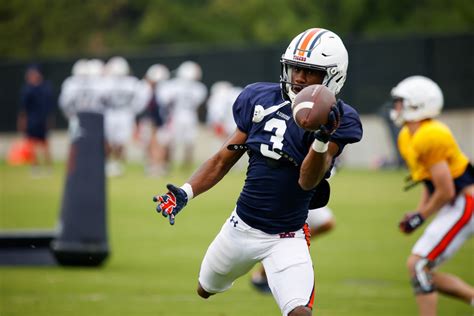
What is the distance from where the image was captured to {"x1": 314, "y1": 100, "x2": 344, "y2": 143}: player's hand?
5.31m

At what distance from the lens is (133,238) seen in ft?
44.7

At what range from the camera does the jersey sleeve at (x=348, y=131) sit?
5695 millimetres

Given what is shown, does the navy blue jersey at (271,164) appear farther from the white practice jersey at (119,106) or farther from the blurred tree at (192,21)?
the blurred tree at (192,21)

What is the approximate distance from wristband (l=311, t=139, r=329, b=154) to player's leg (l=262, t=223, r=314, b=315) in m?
0.78

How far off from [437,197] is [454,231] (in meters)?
0.36

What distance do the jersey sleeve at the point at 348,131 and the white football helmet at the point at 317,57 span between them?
197 millimetres

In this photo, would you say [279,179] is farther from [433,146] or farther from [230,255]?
[433,146]

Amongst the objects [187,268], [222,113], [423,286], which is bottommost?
[222,113]

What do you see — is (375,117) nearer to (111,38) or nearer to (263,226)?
(111,38)

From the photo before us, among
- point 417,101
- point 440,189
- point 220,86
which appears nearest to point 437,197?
point 440,189

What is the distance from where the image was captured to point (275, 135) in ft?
19.5

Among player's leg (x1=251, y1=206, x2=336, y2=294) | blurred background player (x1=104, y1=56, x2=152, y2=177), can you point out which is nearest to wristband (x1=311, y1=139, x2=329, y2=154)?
player's leg (x1=251, y1=206, x2=336, y2=294)

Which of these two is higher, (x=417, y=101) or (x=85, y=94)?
(x=417, y=101)

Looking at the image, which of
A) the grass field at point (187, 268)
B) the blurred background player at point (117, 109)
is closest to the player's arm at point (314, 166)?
the grass field at point (187, 268)
